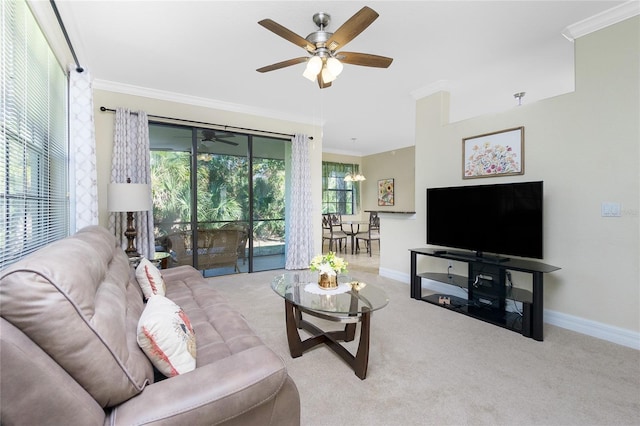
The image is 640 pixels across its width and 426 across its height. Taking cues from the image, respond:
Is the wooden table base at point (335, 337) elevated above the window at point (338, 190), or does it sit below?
below

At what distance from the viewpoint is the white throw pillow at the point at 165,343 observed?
1.16 m

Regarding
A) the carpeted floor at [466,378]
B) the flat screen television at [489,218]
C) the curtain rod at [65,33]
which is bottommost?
the carpeted floor at [466,378]

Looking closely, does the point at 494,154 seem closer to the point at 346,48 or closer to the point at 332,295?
the point at 346,48

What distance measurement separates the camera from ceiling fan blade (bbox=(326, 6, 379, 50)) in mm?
1836

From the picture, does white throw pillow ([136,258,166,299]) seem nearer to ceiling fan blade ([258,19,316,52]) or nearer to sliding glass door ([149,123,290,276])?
ceiling fan blade ([258,19,316,52])

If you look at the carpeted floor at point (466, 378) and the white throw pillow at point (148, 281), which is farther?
the white throw pillow at point (148, 281)

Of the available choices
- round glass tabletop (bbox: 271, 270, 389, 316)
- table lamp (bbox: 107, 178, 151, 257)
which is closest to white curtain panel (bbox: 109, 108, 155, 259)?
table lamp (bbox: 107, 178, 151, 257)

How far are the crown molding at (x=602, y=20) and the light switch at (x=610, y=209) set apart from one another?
1.51 m

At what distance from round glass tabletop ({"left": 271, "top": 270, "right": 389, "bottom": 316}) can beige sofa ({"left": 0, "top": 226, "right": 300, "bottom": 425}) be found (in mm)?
853

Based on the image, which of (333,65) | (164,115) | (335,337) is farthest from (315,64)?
(164,115)

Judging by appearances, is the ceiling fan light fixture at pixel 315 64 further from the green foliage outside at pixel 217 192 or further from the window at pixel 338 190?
the window at pixel 338 190

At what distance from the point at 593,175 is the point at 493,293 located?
139 cm

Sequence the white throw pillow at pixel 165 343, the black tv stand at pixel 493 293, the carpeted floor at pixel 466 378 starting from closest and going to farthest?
1. the white throw pillow at pixel 165 343
2. the carpeted floor at pixel 466 378
3. the black tv stand at pixel 493 293

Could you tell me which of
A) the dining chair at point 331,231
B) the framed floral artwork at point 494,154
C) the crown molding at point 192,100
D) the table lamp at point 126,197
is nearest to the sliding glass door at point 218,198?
the crown molding at point 192,100
